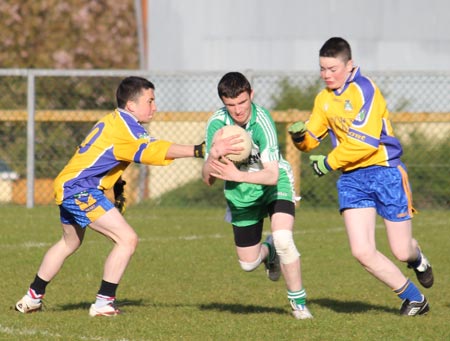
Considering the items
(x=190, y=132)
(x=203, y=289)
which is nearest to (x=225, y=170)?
(x=203, y=289)

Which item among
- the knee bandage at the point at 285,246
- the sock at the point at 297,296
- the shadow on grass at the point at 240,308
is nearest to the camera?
the knee bandage at the point at 285,246

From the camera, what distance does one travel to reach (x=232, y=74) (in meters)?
8.08

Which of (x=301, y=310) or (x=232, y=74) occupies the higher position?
(x=232, y=74)

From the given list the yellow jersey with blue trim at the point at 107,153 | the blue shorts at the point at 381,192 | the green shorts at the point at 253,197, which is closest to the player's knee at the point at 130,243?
the yellow jersey with blue trim at the point at 107,153

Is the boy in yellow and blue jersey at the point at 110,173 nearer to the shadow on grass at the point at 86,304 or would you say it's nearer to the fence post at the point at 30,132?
the shadow on grass at the point at 86,304

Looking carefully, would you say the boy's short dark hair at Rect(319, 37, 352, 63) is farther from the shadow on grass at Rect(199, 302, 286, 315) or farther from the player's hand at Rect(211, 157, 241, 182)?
the shadow on grass at Rect(199, 302, 286, 315)

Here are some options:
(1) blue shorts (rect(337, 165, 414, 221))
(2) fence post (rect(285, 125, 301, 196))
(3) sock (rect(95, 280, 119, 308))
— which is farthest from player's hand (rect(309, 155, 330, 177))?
(2) fence post (rect(285, 125, 301, 196))

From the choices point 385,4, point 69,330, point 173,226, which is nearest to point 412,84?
point 385,4

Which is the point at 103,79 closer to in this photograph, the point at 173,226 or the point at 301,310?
the point at 173,226

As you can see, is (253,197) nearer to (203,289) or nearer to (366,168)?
(366,168)

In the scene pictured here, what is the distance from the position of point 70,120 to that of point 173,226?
10.2ft

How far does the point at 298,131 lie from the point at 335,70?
52cm

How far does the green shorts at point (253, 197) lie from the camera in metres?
8.32

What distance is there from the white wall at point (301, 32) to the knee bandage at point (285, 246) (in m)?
12.1
